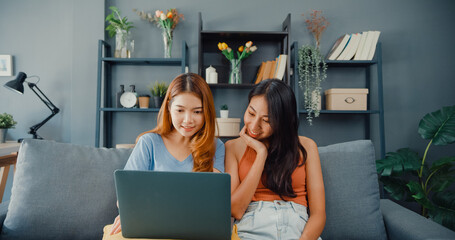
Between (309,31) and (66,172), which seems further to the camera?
(309,31)

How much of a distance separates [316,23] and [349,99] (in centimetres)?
81

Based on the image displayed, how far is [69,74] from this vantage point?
8.89 ft

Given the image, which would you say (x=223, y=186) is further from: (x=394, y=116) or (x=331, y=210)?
(x=394, y=116)

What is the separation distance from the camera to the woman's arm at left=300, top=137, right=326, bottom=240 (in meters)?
0.98

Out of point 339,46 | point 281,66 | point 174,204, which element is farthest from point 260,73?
point 174,204

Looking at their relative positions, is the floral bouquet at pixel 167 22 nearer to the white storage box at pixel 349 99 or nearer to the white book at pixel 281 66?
the white book at pixel 281 66

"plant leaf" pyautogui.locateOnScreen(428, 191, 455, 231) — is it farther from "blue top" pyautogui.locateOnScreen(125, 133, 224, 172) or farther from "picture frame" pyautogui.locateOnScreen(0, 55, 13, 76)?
"picture frame" pyautogui.locateOnScreen(0, 55, 13, 76)

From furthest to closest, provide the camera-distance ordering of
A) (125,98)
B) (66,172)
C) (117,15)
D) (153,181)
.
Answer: (117,15) < (125,98) < (66,172) < (153,181)

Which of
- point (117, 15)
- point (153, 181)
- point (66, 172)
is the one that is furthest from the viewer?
point (117, 15)

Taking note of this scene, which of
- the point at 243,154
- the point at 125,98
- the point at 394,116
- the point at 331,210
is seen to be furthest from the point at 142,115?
the point at 394,116

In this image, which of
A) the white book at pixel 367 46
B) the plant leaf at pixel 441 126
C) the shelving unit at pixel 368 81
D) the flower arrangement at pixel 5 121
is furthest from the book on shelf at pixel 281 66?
the flower arrangement at pixel 5 121

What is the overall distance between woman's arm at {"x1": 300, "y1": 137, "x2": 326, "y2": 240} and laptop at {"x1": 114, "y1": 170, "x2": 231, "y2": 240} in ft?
1.32

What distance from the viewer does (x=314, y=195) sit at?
104cm

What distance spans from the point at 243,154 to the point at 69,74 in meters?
2.34
